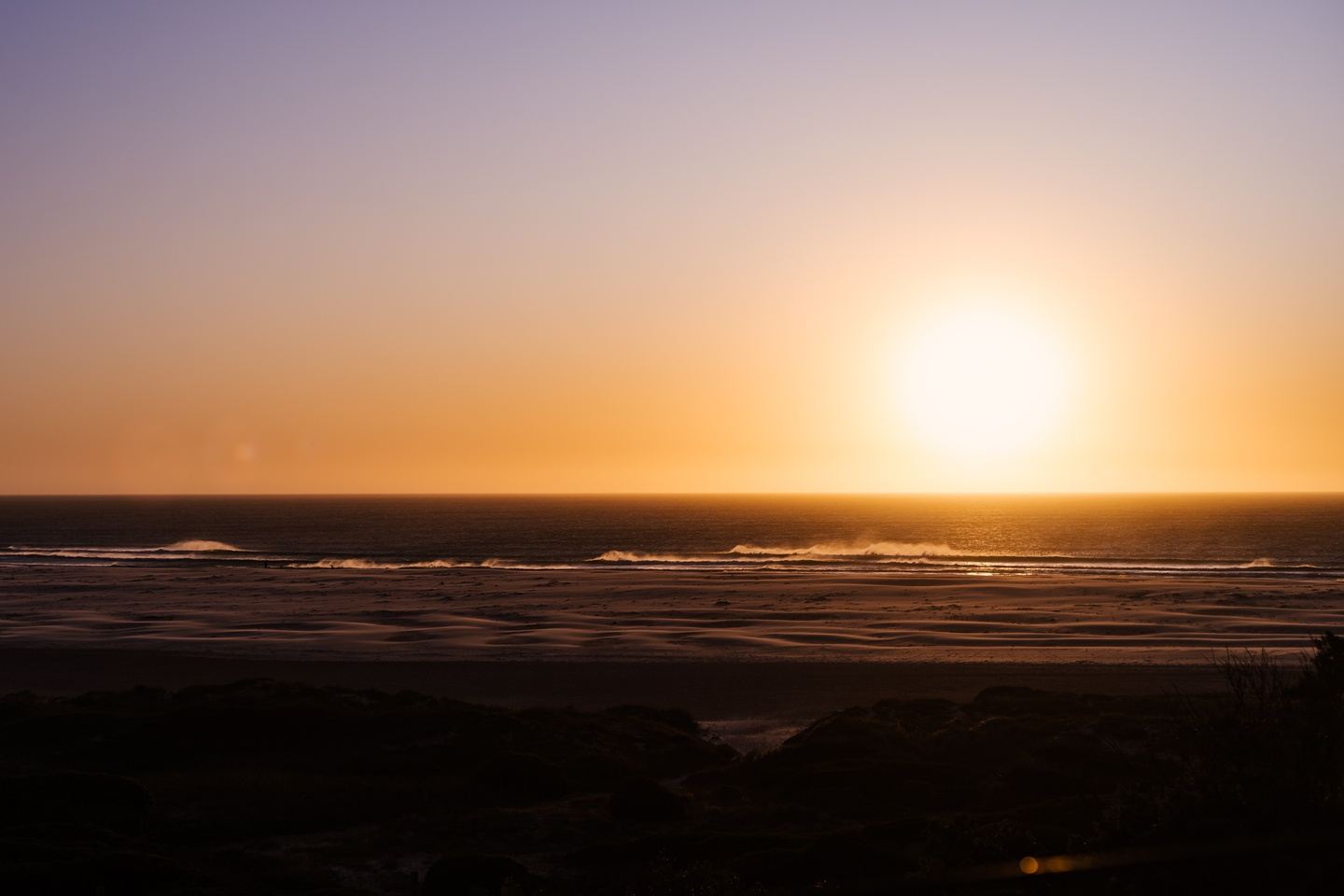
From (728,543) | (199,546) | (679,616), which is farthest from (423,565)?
(679,616)

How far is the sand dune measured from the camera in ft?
136

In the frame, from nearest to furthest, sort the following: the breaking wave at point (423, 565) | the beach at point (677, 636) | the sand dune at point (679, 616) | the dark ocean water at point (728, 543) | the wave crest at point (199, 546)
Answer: the beach at point (677, 636) < the sand dune at point (679, 616) < the breaking wave at point (423, 565) < the dark ocean water at point (728, 543) < the wave crest at point (199, 546)

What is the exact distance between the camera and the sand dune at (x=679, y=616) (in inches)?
1633

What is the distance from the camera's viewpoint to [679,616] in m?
53.8

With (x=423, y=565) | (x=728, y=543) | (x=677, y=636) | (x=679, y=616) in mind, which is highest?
(x=728, y=543)

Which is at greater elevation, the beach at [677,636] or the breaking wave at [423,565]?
the breaking wave at [423,565]

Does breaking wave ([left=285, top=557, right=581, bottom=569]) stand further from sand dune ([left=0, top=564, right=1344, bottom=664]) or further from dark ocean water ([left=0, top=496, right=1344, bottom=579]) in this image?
sand dune ([left=0, top=564, right=1344, bottom=664])

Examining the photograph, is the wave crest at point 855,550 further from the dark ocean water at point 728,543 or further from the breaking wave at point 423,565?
the breaking wave at point 423,565

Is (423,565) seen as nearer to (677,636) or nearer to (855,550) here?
(855,550)

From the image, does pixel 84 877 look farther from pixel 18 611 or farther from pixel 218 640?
pixel 18 611

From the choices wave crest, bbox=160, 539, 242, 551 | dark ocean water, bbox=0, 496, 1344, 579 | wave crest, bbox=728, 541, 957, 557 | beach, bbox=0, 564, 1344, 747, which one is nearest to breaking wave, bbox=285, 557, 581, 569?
dark ocean water, bbox=0, 496, 1344, 579

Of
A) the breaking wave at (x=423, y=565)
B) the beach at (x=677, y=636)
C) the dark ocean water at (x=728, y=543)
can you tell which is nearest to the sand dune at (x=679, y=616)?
the beach at (x=677, y=636)

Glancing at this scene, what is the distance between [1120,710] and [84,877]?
67.4 ft

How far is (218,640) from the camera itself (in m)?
44.9
